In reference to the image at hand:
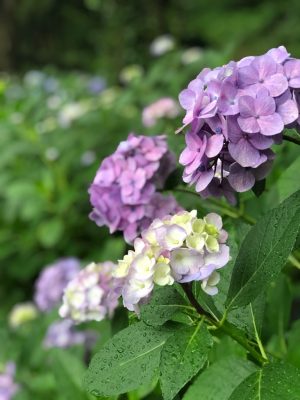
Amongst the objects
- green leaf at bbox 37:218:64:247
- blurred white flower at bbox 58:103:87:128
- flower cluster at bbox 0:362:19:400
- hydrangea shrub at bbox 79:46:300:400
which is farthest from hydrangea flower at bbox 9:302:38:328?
hydrangea shrub at bbox 79:46:300:400

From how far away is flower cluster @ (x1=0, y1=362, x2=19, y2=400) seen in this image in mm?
1903

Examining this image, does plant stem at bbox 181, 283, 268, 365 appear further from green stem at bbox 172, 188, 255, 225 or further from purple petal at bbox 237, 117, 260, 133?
green stem at bbox 172, 188, 255, 225

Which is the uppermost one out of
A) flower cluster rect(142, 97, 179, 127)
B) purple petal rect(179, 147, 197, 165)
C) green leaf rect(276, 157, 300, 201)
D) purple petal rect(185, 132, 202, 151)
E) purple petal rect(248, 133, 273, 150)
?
purple petal rect(185, 132, 202, 151)

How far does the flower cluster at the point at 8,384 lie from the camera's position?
190cm

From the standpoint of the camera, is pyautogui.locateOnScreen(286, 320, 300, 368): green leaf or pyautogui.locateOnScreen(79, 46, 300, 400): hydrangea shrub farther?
pyautogui.locateOnScreen(286, 320, 300, 368): green leaf

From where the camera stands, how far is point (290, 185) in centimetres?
104

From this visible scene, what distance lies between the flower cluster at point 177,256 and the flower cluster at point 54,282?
5.35ft

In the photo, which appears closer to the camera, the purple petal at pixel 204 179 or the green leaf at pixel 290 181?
the purple petal at pixel 204 179

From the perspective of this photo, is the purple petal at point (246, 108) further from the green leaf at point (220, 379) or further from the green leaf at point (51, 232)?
the green leaf at point (51, 232)

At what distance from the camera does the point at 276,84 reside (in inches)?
30.1

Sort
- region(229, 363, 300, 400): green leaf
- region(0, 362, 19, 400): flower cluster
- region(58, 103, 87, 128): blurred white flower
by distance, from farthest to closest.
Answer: region(58, 103, 87, 128): blurred white flower, region(0, 362, 19, 400): flower cluster, region(229, 363, 300, 400): green leaf

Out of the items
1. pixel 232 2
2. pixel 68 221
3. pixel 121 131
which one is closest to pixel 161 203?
pixel 68 221

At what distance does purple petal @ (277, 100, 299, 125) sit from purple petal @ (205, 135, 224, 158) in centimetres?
7

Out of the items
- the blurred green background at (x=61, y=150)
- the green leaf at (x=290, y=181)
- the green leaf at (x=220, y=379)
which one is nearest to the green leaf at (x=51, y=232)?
the blurred green background at (x=61, y=150)
